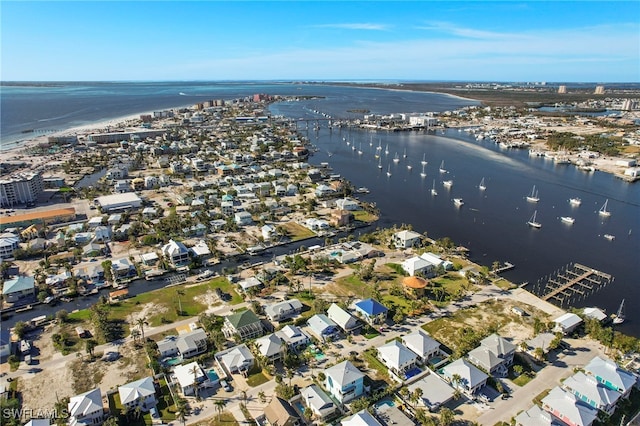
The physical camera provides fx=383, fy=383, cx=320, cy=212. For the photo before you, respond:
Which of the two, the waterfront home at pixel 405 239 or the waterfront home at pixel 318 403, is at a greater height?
the waterfront home at pixel 405 239

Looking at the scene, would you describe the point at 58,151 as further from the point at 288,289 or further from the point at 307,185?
the point at 288,289

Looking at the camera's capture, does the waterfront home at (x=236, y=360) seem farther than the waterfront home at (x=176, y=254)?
No

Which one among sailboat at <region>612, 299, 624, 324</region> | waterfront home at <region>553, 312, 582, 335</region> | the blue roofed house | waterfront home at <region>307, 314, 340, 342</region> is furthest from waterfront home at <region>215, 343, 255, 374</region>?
sailboat at <region>612, 299, 624, 324</region>

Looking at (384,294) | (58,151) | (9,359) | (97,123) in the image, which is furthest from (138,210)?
(97,123)

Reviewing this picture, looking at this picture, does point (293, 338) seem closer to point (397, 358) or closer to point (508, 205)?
point (397, 358)

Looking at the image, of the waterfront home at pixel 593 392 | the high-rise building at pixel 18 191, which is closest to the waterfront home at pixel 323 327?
the waterfront home at pixel 593 392

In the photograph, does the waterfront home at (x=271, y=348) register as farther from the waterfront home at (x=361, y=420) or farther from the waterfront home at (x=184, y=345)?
the waterfront home at (x=361, y=420)
